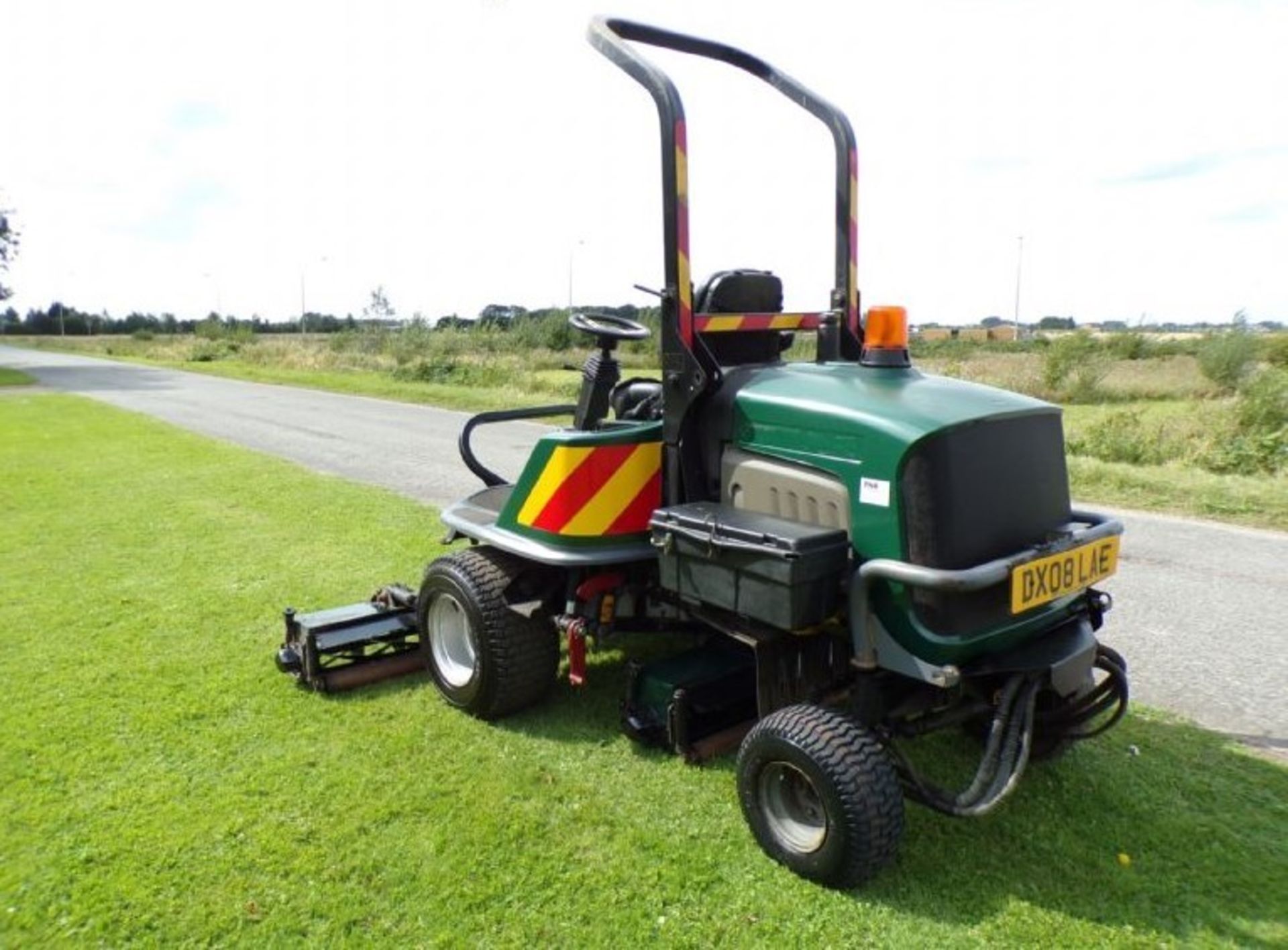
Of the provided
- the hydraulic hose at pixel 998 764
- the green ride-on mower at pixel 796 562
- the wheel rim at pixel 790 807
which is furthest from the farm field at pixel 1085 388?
the wheel rim at pixel 790 807

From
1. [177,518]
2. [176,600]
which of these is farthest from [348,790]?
[177,518]

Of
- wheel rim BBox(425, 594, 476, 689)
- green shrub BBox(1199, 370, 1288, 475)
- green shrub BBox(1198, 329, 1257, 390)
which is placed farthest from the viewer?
green shrub BBox(1198, 329, 1257, 390)

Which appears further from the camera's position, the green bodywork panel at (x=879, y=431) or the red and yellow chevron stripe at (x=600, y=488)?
the red and yellow chevron stripe at (x=600, y=488)

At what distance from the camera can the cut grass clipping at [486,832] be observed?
2.59m

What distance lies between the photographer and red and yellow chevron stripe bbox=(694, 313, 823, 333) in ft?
10.8

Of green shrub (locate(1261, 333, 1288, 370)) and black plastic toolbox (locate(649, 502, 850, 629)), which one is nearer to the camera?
black plastic toolbox (locate(649, 502, 850, 629))

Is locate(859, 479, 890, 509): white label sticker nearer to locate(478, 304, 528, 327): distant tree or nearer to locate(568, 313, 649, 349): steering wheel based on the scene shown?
locate(568, 313, 649, 349): steering wheel

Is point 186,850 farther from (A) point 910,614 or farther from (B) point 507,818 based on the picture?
(A) point 910,614

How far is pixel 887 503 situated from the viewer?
272 centimetres

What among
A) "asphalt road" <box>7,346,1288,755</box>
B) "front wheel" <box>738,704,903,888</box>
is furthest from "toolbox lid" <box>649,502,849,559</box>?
"asphalt road" <box>7,346,1288,755</box>

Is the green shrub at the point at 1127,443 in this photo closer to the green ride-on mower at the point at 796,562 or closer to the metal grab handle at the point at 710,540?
the green ride-on mower at the point at 796,562

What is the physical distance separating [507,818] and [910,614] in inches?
57.9

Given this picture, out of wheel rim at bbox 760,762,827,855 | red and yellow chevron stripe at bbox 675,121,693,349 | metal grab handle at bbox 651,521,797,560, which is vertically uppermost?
red and yellow chevron stripe at bbox 675,121,693,349

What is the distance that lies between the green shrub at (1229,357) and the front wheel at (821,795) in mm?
20223
